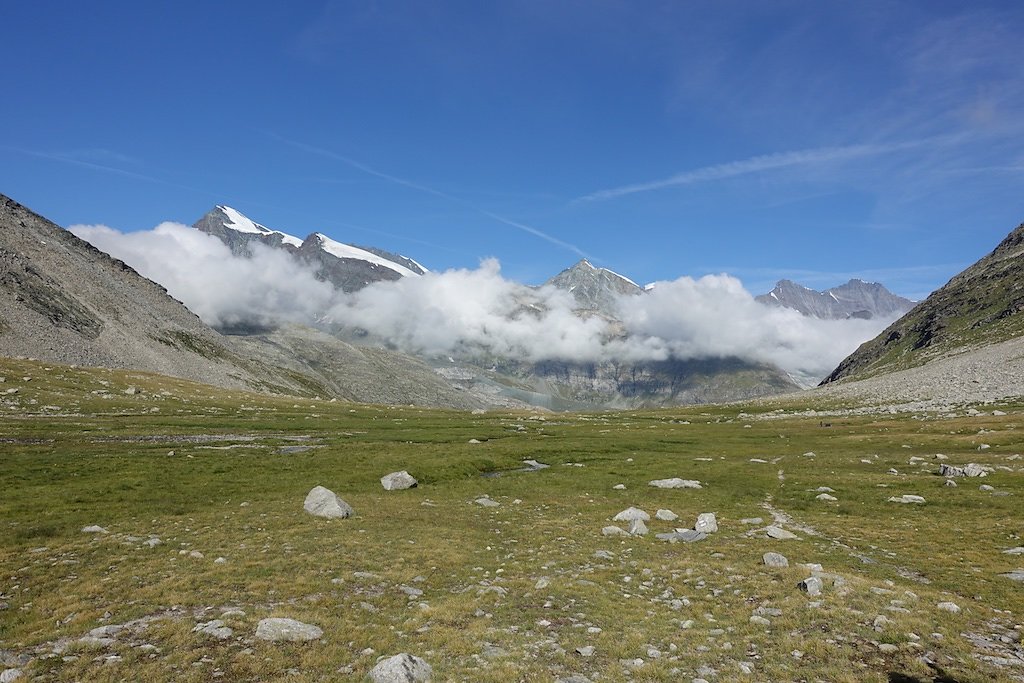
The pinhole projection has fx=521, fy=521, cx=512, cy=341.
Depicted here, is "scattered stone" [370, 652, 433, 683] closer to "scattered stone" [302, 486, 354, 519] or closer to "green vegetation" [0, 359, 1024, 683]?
"green vegetation" [0, 359, 1024, 683]

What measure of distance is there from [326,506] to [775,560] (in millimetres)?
27320

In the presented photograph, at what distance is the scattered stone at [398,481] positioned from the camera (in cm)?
4925

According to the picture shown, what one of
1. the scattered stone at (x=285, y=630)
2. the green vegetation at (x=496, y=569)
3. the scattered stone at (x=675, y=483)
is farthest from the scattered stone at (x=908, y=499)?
the scattered stone at (x=285, y=630)

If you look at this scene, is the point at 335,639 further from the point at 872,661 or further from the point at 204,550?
the point at 872,661

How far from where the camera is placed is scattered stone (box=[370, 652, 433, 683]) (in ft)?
45.9

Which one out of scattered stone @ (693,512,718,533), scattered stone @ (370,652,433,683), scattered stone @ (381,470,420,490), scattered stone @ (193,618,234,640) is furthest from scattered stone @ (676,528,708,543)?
scattered stone @ (381,470,420,490)

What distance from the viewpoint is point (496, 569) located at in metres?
25.1

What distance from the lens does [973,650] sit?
15461mm

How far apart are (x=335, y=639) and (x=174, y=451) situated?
57540mm

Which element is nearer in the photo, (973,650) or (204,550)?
(973,650)

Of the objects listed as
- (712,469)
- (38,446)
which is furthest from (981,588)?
(38,446)

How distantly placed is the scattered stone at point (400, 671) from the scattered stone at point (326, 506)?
21.8 meters

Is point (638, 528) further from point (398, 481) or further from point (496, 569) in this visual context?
point (398, 481)

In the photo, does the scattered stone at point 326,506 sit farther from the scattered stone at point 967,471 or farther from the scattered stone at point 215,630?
the scattered stone at point 967,471
